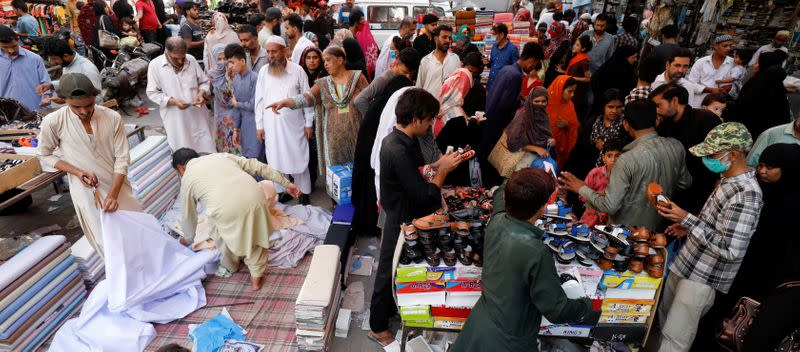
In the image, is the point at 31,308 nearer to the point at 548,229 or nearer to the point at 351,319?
the point at 351,319

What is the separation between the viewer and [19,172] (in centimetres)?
352

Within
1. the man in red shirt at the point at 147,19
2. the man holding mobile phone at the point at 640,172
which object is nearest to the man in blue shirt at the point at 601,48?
the man holding mobile phone at the point at 640,172

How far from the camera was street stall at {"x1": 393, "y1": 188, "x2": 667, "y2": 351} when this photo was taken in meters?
2.38

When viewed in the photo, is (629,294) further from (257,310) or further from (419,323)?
(257,310)

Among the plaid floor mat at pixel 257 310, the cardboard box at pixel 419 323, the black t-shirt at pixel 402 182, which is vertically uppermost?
the black t-shirt at pixel 402 182

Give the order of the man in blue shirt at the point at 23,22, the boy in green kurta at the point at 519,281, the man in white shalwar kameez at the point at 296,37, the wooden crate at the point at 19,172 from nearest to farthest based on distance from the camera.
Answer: the boy in green kurta at the point at 519,281
the wooden crate at the point at 19,172
the man in white shalwar kameez at the point at 296,37
the man in blue shirt at the point at 23,22

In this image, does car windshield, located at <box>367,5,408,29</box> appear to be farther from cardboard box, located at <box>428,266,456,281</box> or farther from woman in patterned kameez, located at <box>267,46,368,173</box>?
cardboard box, located at <box>428,266,456,281</box>

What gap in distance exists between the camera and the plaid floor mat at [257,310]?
3.21 metres

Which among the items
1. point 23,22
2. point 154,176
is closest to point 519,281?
point 154,176

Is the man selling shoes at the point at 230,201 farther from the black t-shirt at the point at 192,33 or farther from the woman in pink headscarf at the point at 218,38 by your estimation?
the black t-shirt at the point at 192,33

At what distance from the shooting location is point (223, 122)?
16.9 feet

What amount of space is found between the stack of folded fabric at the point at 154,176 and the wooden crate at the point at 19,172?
2.47 ft

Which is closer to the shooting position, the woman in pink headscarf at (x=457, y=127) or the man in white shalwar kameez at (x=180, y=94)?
the woman in pink headscarf at (x=457, y=127)

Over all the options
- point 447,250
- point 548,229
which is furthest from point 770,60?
point 447,250
